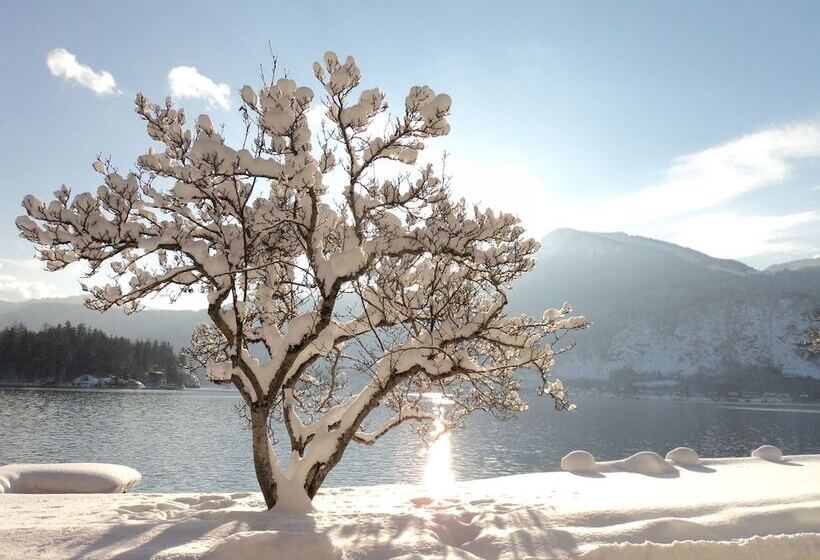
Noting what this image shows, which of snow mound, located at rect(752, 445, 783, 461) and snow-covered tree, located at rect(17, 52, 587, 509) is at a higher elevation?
snow-covered tree, located at rect(17, 52, 587, 509)

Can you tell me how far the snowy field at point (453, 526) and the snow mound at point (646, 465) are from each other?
12.8ft

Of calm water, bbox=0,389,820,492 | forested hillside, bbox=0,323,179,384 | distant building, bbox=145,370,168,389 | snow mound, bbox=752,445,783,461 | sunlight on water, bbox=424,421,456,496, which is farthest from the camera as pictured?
distant building, bbox=145,370,168,389

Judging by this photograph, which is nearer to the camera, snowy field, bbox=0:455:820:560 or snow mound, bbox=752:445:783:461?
snowy field, bbox=0:455:820:560

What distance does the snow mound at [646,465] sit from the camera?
19.6m

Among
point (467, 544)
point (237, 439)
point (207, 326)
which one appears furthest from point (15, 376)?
point (467, 544)

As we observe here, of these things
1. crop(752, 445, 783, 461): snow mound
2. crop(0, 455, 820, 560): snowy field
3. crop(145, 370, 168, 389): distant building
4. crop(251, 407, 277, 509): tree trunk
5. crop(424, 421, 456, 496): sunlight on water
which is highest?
crop(251, 407, 277, 509): tree trunk

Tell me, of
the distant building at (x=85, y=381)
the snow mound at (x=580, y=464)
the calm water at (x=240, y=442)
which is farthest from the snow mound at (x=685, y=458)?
the distant building at (x=85, y=381)

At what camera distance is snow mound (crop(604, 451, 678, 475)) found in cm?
1959

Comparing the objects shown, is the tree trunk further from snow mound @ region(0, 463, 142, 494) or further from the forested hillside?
the forested hillside

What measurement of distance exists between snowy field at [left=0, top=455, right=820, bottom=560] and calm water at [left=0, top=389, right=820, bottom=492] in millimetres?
7965

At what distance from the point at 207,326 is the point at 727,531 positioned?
13.4 meters

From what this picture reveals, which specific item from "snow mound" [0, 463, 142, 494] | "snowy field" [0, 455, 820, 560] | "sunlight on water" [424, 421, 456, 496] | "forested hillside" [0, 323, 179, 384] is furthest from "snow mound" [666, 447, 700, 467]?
"forested hillside" [0, 323, 179, 384]

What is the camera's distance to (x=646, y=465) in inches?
789

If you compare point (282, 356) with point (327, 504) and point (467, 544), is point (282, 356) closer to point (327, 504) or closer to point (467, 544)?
point (327, 504)
